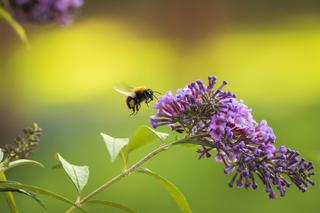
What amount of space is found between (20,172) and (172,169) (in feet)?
2.66

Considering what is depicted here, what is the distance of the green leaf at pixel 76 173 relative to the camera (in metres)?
0.87

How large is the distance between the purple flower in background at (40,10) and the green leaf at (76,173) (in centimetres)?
19

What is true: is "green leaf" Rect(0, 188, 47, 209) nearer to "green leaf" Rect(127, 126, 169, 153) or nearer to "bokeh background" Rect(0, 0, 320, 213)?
"green leaf" Rect(127, 126, 169, 153)

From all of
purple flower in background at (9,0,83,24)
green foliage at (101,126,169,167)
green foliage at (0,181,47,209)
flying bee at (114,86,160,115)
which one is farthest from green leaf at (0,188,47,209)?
flying bee at (114,86,160,115)

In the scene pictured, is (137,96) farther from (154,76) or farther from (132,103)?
(154,76)

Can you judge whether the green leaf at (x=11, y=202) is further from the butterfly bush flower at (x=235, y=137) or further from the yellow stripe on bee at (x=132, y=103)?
the yellow stripe on bee at (x=132, y=103)

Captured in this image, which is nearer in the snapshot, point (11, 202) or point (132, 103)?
point (11, 202)

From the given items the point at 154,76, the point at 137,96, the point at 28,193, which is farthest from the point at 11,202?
the point at 154,76

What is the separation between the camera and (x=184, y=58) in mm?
4793

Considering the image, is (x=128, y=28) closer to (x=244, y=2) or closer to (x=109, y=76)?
(x=109, y=76)

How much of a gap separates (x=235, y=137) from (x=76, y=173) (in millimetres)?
210

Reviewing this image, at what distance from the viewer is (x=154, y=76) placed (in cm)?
455

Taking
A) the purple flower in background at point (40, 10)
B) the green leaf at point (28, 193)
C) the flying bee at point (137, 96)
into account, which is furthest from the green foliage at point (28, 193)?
the flying bee at point (137, 96)

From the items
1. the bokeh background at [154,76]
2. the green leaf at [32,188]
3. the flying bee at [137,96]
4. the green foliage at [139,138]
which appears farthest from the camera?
the bokeh background at [154,76]
